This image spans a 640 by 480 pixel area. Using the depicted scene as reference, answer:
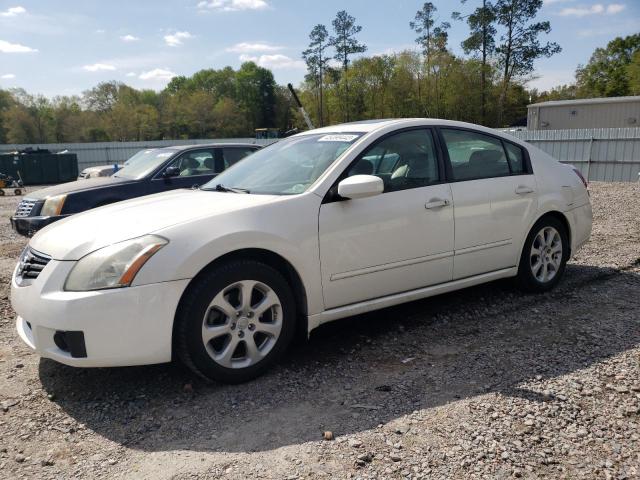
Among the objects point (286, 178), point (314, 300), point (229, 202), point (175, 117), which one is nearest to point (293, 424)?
point (314, 300)

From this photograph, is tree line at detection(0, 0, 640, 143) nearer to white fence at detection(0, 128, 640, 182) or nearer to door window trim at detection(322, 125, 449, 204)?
white fence at detection(0, 128, 640, 182)

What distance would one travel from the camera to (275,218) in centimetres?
349

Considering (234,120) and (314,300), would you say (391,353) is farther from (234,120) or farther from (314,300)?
(234,120)

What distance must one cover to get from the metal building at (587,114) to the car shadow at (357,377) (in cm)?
3175

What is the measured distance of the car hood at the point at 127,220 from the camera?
3.19 meters

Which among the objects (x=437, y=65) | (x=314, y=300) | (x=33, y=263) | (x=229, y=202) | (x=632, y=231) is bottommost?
(x=632, y=231)

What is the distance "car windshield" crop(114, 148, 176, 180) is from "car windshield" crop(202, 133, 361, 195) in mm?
4480

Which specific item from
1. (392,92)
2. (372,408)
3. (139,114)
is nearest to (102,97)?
(139,114)

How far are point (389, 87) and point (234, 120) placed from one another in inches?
1178

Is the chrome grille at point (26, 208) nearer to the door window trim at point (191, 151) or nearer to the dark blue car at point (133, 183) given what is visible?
the dark blue car at point (133, 183)

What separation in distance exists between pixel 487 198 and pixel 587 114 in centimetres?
3304

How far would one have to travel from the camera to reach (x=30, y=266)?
3400 mm

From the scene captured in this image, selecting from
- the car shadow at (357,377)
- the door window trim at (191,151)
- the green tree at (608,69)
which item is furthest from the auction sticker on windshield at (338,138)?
the green tree at (608,69)

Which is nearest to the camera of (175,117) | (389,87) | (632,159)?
(632,159)
